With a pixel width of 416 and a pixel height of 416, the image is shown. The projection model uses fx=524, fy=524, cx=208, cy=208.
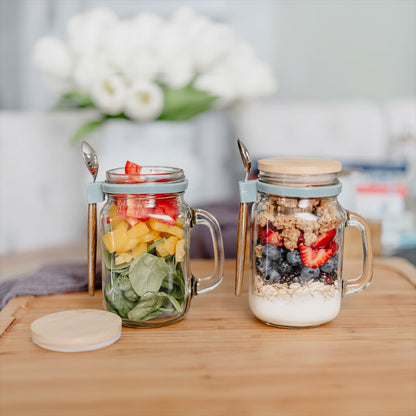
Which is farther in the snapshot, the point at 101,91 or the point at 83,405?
the point at 101,91

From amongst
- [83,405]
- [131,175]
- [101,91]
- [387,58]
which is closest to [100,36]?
[101,91]

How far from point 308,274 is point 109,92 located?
91 centimetres

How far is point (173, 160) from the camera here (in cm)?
151

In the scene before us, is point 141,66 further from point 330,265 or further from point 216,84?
point 330,265

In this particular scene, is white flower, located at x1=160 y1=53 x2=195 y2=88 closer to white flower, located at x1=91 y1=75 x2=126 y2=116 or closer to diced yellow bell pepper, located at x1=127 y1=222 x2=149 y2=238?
white flower, located at x1=91 y1=75 x2=126 y2=116

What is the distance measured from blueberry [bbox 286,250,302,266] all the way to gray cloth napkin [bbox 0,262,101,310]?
381 mm

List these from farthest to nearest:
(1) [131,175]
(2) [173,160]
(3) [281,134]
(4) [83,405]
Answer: (3) [281,134], (2) [173,160], (1) [131,175], (4) [83,405]

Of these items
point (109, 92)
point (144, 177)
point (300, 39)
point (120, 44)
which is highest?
point (300, 39)

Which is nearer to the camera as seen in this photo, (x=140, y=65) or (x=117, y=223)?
(x=117, y=223)

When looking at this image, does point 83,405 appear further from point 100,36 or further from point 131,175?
point 100,36

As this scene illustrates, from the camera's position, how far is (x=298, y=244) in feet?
2.14

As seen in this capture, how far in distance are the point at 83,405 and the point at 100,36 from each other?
1.13 metres

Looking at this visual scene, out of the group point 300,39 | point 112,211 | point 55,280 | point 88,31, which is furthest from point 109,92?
point 300,39

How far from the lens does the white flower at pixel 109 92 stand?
136 cm
